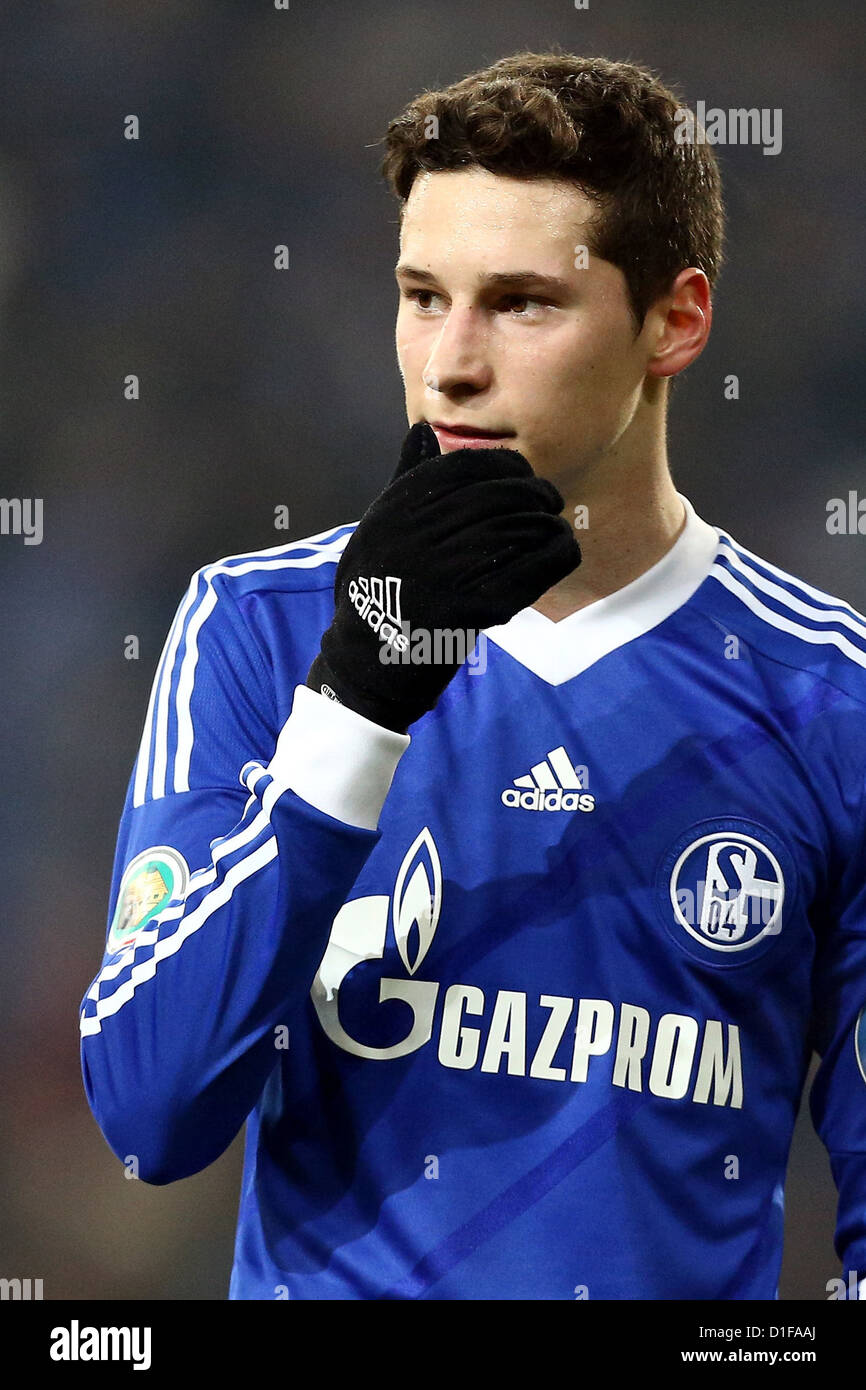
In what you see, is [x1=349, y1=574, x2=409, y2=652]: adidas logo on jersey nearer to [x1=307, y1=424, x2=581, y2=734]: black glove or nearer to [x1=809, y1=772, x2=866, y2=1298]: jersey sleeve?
[x1=307, y1=424, x2=581, y2=734]: black glove

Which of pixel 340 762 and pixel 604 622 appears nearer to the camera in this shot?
pixel 340 762

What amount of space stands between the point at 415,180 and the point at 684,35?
1.48 metres

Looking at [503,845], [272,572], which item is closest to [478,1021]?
[503,845]

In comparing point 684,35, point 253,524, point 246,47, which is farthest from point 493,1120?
point 246,47

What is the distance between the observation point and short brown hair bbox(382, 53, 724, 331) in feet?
5.73

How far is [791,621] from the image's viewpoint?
195cm

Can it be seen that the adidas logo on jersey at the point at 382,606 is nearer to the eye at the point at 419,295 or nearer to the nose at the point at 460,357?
the nose at the point at 460,357

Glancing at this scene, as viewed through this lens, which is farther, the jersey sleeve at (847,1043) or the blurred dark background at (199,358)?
the blurred dark background at (199,358)

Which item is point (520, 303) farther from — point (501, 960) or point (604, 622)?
point (501, 960)

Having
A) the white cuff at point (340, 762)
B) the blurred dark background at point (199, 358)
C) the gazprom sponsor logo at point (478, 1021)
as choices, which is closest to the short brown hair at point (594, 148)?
the white cuff at point (340, 762)

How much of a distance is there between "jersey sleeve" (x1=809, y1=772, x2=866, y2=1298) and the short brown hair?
26.3 inches

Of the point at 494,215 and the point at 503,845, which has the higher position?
the point at 494,215

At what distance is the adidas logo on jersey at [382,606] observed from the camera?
1.52 metres

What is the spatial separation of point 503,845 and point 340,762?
305 mm
